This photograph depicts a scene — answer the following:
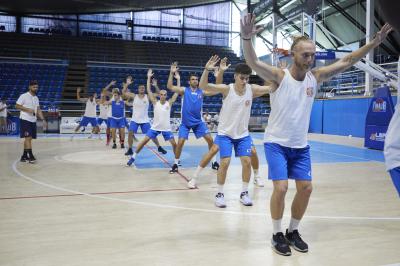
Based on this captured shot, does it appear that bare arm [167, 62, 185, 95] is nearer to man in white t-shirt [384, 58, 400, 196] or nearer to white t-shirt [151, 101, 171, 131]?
white t-shirt [151, 101, 171, 131]

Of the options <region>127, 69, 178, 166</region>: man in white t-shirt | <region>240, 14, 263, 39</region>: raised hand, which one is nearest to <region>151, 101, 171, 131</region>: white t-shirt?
<region>127, 69, 178, 166</region>: man in white t-shirt

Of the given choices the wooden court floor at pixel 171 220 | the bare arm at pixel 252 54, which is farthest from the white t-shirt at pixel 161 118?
the bare arm at pixel 252 54

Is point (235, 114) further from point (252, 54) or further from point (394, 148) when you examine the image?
point (394, 148)

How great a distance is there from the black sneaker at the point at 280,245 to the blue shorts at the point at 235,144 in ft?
6.45

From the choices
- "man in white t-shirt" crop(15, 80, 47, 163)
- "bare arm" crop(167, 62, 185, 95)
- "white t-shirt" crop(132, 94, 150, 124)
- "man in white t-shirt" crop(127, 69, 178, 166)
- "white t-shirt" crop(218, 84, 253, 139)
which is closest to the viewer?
"white t-shirt" crop(218, 84, 253, 139)

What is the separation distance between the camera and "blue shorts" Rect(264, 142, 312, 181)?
3662 mm

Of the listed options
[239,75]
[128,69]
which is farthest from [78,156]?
[128,69]

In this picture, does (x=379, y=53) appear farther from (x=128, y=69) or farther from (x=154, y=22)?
(x=154, y=22)

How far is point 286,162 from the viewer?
374 centimetres

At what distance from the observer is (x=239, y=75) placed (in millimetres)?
5406

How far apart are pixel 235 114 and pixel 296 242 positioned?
2353 mm

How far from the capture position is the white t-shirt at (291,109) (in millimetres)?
3596

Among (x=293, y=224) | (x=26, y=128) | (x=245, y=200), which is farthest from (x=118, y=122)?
(x=293, y=224)

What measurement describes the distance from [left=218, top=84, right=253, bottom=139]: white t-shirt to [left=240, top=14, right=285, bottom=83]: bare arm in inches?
83.6
